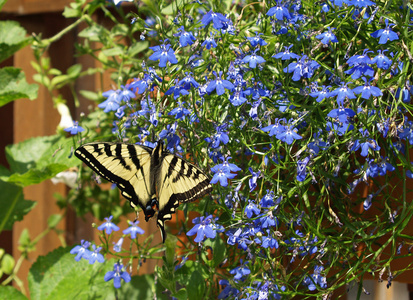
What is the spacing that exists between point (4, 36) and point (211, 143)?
1.00 meters

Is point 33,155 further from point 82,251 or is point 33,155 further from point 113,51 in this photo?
point 82,251

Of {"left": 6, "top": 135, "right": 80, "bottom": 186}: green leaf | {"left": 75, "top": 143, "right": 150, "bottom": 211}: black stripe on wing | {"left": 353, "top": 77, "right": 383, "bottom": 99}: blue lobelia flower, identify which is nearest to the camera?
{"left": 353, "top": 77, "right": 383, "bottom": 99}: blue lobelia flower

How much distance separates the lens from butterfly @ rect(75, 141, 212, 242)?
3.13 ft

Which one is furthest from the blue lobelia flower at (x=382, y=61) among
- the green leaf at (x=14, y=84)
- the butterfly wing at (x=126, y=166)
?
the green leaf at (x=14, y=84)

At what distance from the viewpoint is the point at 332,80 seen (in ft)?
2.90

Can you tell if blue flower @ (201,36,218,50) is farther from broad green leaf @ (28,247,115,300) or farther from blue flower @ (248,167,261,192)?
broad green leaf @ (28,247,115,300)

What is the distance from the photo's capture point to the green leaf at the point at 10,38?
156 cm

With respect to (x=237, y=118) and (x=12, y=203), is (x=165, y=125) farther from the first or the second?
(x=12, y=203)

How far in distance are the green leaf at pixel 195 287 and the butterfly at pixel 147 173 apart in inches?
5.4

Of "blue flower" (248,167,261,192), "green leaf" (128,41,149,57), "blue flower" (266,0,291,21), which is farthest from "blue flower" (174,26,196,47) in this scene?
"green leaf" (128,41,149,57)

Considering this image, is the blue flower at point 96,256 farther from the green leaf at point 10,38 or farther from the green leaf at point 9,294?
the green leaf at point 10,38

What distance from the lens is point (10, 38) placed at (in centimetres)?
159

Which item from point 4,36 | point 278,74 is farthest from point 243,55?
point 4,36

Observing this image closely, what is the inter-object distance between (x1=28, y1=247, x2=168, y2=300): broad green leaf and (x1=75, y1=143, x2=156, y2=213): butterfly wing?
0.32 meters
